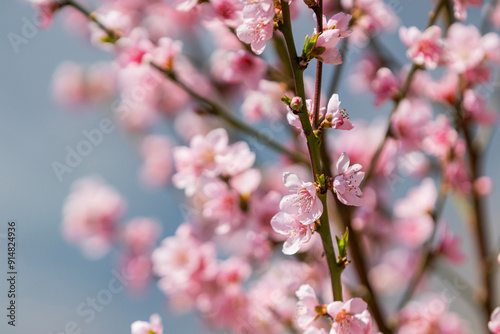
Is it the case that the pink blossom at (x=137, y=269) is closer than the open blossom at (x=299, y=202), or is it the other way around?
the open blossom at (x=299, y=202)

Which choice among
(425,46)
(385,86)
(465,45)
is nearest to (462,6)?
(425,46)

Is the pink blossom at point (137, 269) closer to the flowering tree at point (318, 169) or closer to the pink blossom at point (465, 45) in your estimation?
the flowering tree at point (318, 169)

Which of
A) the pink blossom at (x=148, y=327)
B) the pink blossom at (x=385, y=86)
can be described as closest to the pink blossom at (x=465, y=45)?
the pink blossom at (x=385, y=86)

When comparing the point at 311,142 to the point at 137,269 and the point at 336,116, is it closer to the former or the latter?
the point at 336,116

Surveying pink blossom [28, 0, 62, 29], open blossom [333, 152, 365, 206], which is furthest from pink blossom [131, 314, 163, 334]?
pink blossom [28, 0, 62, 29]

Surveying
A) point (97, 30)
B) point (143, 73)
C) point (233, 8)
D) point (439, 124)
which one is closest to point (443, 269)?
point (439, 124)
